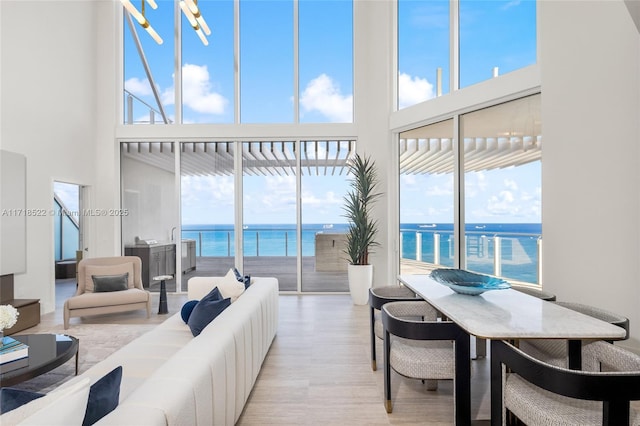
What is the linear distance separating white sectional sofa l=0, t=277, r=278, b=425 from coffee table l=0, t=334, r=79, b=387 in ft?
1.37

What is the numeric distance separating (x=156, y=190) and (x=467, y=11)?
228 inches

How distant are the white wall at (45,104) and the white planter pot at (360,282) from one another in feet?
14.9

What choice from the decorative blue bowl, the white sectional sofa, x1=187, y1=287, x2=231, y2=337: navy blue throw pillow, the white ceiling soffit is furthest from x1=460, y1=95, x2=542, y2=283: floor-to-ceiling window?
x1=187, y1=287, x2=231, y2=337: navy blue throw pillow

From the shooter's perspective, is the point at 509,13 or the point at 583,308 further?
the point at 509,13

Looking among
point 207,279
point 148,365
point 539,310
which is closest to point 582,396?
point 539,310

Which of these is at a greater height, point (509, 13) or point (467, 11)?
point (467, 11)

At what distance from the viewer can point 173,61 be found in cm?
624

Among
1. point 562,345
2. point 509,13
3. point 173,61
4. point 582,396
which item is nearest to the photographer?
point 582,396

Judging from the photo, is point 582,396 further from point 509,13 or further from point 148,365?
point 509,13

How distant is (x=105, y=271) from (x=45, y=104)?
2.65 m

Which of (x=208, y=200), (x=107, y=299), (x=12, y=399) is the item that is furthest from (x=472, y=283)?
(x=208, y=200)

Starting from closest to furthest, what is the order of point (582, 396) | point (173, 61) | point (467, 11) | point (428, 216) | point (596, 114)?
point (582, 396), point (596, 114), point (467, 11), point (428, 216), point (173, 61)

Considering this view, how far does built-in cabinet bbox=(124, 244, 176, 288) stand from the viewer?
618 centimetres

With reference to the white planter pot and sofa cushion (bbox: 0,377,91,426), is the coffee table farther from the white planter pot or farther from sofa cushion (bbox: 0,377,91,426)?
the white planter pot
